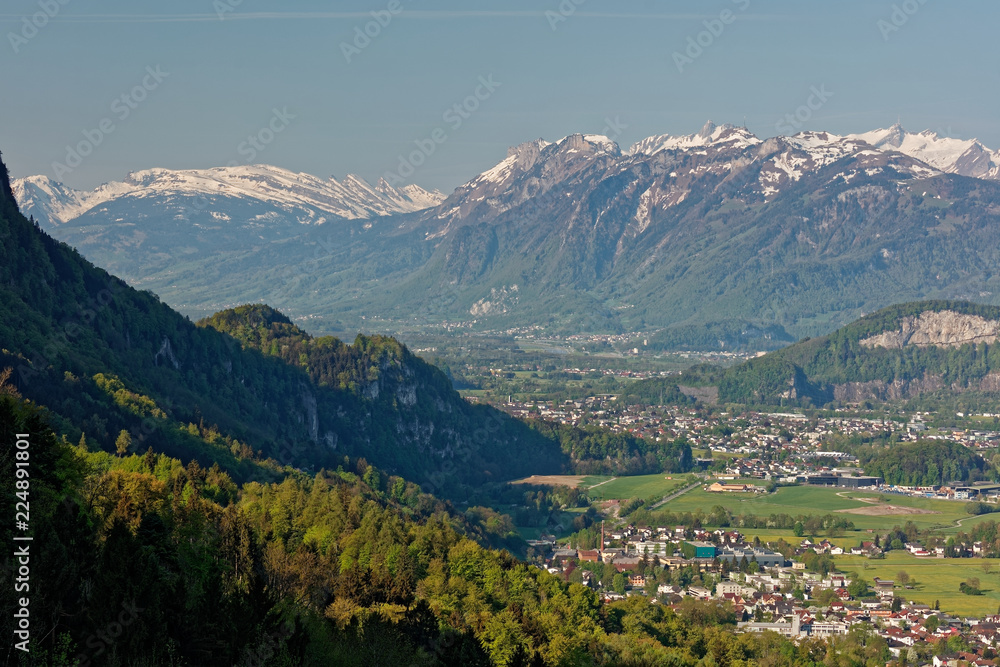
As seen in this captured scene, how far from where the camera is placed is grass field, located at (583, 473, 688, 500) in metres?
134

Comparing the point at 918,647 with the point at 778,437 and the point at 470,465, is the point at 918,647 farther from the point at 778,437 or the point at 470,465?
the point at 778,437

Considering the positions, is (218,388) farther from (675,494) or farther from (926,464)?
(926,464)

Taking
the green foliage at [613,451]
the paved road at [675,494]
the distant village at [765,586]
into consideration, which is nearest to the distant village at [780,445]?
the paved road at [675,494]

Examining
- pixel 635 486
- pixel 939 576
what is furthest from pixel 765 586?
pixel 635 486

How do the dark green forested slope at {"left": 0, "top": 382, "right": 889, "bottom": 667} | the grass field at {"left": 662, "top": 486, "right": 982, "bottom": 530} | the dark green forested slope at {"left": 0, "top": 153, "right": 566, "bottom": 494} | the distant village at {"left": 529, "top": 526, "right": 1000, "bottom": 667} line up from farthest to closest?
the grass field at {"left": 662, "top": 486, "right": 982, "bottom": 530} < the dark green forested slope at {"left": 0, "top": 153, "right": 566, "bottom": 494} < the distant village at {"left": 529, "top": 526, "right": 1000, "bottom": 667} < the dark green forested slope at {"left": 0, "top": 382, "right": 889, "bottom": 667}

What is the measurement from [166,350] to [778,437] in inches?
4175

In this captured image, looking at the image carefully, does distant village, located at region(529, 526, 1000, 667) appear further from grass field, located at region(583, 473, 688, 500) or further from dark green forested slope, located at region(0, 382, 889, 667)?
grass field, located at region(583, 473, 688, 500)

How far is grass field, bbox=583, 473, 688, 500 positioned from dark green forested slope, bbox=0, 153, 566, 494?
9615 mm

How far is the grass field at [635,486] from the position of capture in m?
134

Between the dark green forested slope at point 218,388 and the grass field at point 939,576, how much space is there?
159 ft

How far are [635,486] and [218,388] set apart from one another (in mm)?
52888

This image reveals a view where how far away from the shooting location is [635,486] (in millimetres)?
141375

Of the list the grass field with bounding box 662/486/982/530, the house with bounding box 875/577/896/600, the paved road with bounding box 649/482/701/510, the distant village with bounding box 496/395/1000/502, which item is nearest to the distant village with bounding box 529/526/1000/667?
the house with bounding box 875/577/896/600

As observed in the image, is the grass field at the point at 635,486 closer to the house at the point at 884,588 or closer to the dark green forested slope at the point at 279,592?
the house at the point at 884,588
